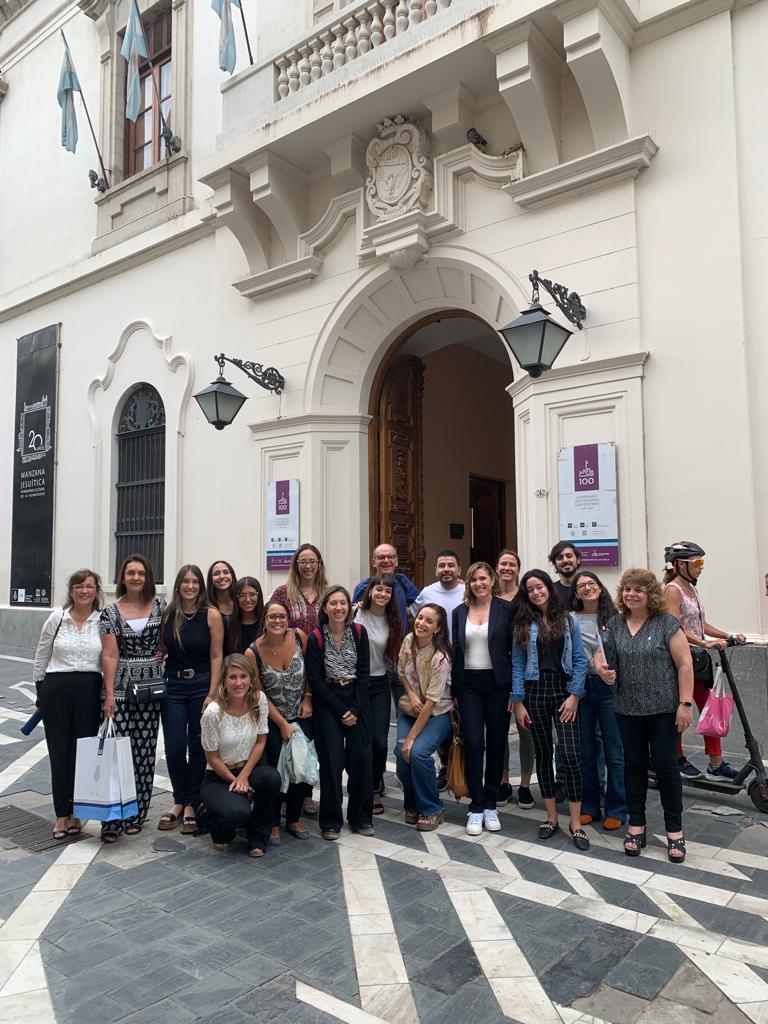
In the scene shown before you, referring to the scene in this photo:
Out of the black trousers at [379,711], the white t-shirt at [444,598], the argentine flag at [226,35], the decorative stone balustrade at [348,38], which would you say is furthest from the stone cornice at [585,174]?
the black trousers at [379,711]

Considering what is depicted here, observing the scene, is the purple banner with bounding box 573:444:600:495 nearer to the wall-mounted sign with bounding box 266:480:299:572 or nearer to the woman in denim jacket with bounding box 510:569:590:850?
the woman in denim jacket with bounding box 510:569:590:850

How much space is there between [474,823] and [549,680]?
3.26 ft

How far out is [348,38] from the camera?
8656 mm

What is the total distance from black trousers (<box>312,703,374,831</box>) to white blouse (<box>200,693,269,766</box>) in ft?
1.29

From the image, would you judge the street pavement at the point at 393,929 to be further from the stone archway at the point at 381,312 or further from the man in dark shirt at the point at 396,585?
the stone archway at the point at 381,312

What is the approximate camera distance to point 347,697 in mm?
4898

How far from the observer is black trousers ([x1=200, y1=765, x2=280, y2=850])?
443 cm

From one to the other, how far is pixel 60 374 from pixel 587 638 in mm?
11935

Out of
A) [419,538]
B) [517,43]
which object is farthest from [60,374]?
[517,43]

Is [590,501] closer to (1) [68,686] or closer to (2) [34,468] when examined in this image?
(1) [68,686]

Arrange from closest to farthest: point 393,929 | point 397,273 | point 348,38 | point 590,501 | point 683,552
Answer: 1. point 393,929
2. point 683,552
3. point 590,501
4. point 348,38
5. point 397,273

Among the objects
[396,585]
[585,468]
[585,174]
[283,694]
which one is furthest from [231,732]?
[585,174]

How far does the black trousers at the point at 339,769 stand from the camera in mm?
4793

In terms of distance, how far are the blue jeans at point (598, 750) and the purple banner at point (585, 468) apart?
2.76m
